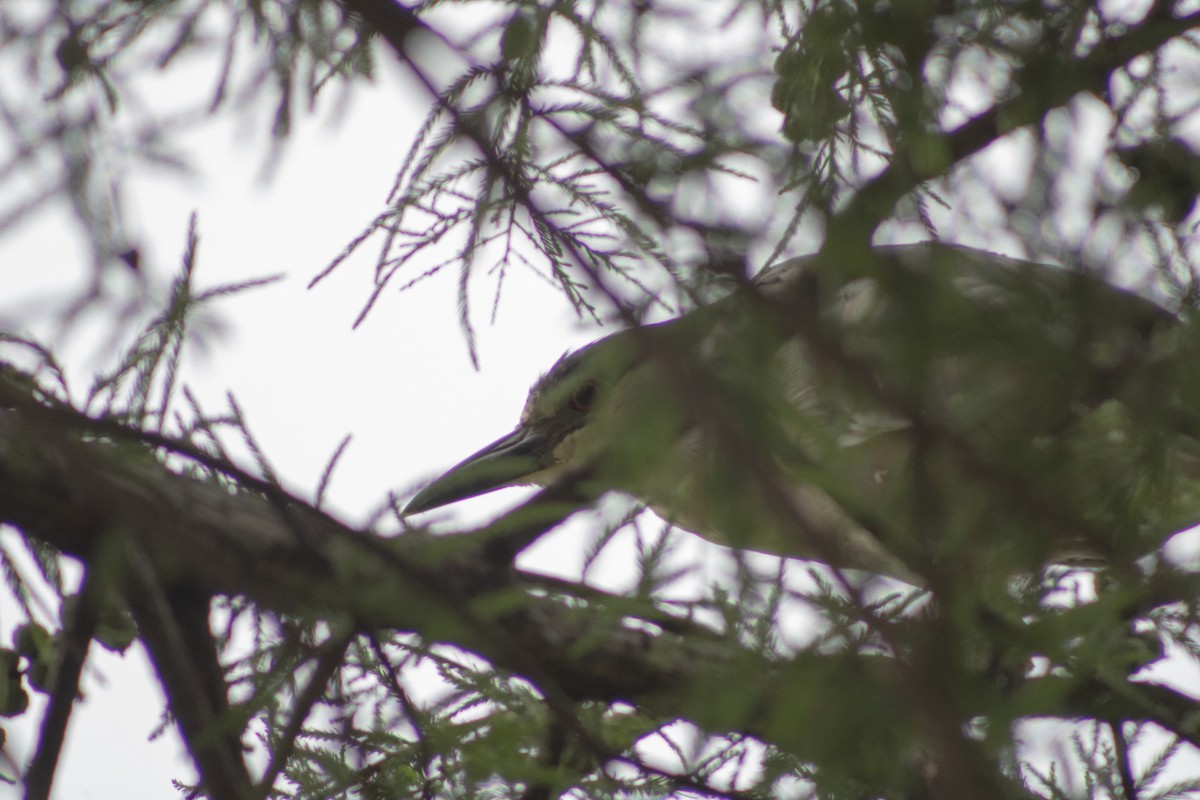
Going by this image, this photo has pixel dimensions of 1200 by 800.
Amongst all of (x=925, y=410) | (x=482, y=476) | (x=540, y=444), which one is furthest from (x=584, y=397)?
(x=925, y=410)

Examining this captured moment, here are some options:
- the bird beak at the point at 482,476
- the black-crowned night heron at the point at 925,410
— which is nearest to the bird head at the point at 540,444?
the bird beak at the point at 482,476

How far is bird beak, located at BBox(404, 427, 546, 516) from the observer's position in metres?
3.10

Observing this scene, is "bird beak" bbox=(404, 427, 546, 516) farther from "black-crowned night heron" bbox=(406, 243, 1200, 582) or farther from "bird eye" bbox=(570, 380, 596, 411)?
"black-crowned night heron" bbox=(406, 243, 1200, 582)

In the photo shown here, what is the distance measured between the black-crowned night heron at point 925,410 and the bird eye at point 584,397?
2065 mm

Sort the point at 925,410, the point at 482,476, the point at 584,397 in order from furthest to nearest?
the point at 584,397 → the point at 482,476 → the point at 925,410

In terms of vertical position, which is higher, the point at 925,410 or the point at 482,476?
the point at 482,476

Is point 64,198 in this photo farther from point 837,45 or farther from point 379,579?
point 837,45

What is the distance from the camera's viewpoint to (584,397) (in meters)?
3.35

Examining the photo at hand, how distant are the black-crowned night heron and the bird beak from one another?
75.0 inches

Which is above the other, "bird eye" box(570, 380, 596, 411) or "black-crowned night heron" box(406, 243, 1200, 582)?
"bird eye" box(570, 380, 596, 411)

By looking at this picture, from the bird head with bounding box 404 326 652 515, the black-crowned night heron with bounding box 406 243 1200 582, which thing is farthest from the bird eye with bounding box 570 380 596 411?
the black-crowned night heron with bounding box 406 243 1200 582

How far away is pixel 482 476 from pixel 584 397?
48cm

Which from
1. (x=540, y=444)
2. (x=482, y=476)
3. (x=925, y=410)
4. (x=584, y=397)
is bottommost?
(x=925, y=410)

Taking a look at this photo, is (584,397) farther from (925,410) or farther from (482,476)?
(925,410)
